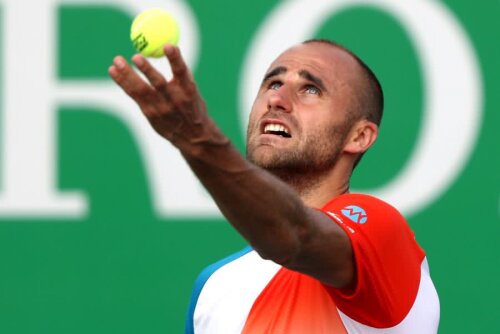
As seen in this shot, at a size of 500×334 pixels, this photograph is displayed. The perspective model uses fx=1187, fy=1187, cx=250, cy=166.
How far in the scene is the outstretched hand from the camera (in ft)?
8.40

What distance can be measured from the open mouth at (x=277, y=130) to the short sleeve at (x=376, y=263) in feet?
1.08

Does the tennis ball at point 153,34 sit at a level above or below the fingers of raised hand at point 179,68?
above

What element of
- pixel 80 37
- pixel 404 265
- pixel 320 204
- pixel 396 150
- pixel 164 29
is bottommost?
pixel 404 265

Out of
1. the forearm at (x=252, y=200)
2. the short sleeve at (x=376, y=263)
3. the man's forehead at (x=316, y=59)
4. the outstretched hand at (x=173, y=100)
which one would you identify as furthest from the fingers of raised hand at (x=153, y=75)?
the man's forehead at (x=316, y=59)

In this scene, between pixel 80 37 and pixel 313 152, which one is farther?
pixel 80 37

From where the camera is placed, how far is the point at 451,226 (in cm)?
551

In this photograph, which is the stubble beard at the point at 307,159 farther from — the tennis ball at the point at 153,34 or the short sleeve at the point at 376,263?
the tennis ball at the point at 153,34

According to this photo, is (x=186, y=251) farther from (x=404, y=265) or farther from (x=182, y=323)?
(x=404, y=265)

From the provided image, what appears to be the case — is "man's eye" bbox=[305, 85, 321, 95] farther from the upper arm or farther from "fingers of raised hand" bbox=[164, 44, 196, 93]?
"fingers of raised hand" bbox=[164, 44, 196, 93]

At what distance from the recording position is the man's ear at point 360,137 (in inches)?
148

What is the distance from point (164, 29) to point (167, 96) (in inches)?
9.4

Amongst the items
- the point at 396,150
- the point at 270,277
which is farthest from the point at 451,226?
the point at 270,277

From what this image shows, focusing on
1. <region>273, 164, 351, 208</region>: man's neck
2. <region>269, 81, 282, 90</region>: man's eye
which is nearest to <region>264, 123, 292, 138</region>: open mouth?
<region>273, 164, 351, 208</region>: man's neck

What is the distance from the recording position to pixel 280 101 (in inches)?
143
